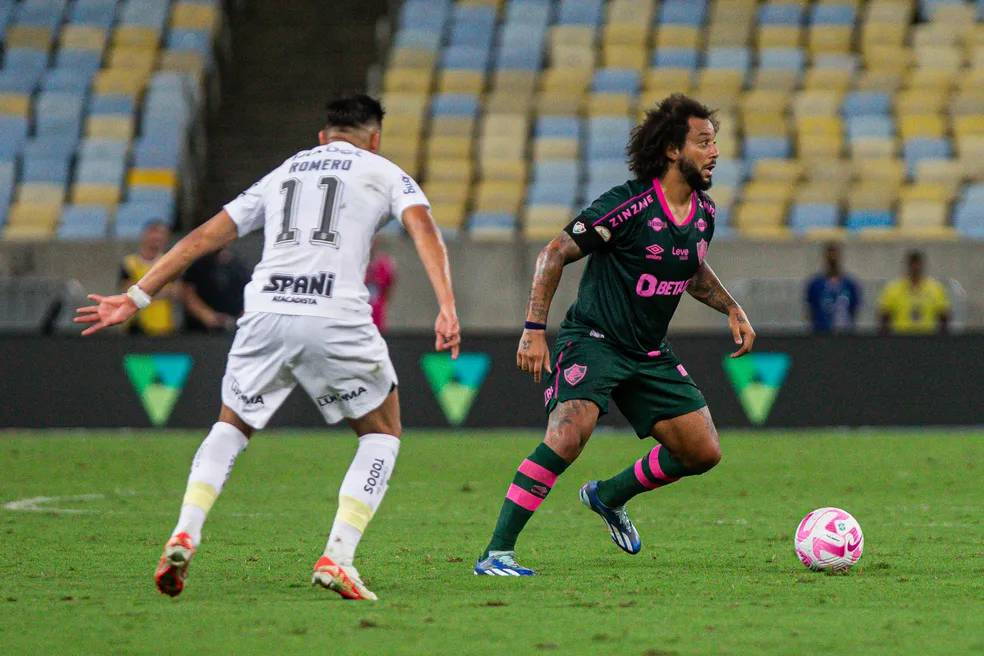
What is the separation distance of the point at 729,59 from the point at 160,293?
1180cm

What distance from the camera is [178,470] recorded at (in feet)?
43.9

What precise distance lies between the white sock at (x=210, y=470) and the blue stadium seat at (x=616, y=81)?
19.1m

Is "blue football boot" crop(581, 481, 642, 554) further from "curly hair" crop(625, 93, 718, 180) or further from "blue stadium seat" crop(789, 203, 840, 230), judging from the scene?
"blue stadium seat" crop(789, 203, 840, 230)

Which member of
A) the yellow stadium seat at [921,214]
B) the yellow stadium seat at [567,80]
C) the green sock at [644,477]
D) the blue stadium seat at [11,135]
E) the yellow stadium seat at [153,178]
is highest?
the yellow stadium seat at [567,80]

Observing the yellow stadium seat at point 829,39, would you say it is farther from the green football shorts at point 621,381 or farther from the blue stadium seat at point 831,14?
the green football shorts at point 621,381

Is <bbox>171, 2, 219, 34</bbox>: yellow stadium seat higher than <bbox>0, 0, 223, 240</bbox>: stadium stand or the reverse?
higher

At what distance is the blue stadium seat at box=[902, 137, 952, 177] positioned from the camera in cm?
2391

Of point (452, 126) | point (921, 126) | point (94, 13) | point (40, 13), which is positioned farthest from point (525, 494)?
point (40, 13)

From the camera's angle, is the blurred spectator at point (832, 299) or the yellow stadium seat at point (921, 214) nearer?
the blurred spectator at point (832, 299)

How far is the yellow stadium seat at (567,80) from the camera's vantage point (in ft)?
82.7

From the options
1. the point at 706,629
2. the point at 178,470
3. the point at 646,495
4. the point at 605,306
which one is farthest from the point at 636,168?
the point at 178,470

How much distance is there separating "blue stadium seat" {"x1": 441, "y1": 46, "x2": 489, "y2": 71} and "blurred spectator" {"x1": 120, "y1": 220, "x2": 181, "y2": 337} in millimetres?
8670

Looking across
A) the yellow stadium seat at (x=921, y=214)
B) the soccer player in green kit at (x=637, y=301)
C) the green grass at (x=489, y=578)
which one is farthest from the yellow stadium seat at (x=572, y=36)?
the soccer player in green kit at (x=637, y=301)

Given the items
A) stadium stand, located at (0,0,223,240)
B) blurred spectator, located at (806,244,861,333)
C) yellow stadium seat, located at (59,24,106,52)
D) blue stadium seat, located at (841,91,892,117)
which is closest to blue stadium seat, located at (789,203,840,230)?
blue stadium seat, located at (841,91,892,117)
